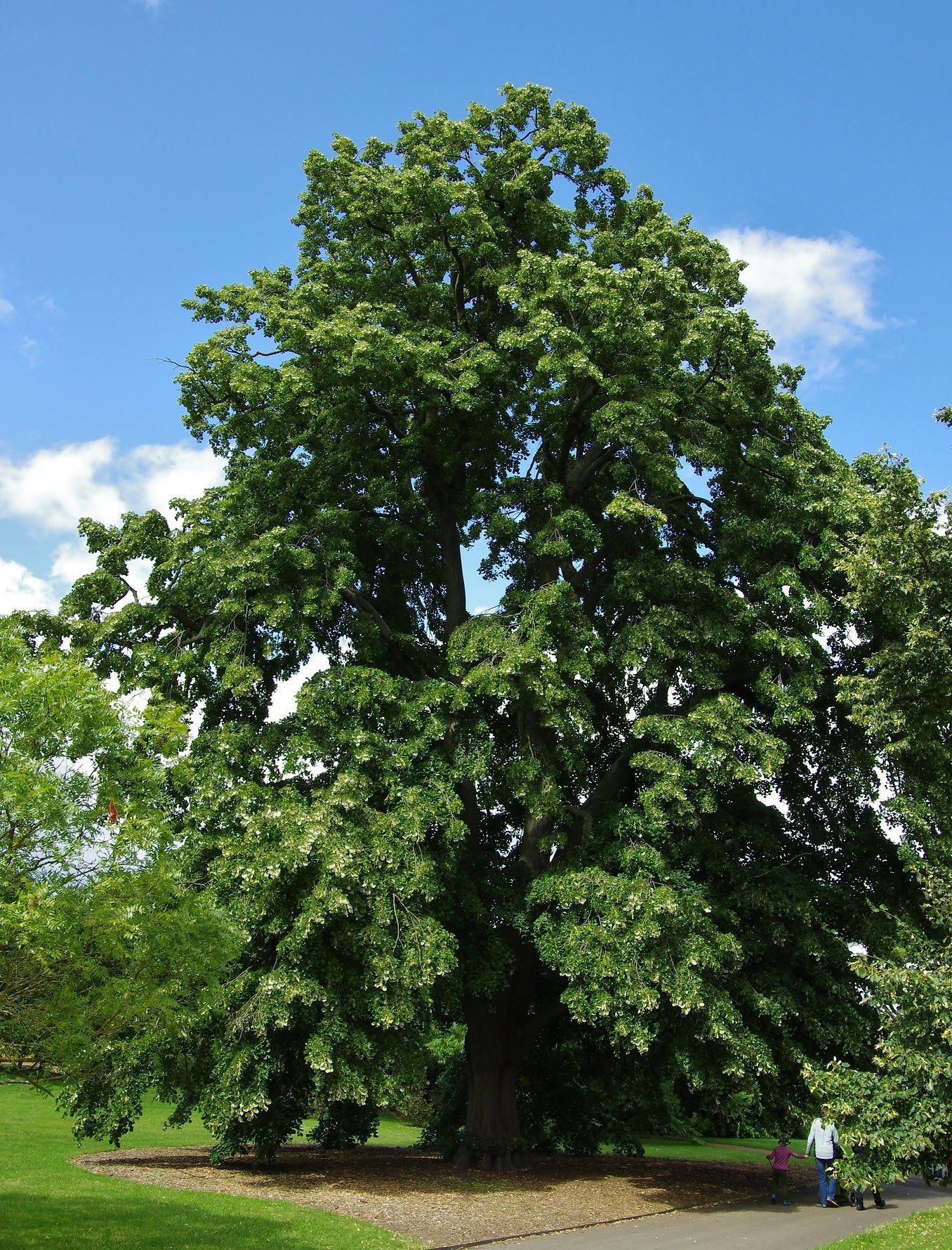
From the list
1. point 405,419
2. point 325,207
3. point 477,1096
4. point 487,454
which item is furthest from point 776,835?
Result: point 325,207

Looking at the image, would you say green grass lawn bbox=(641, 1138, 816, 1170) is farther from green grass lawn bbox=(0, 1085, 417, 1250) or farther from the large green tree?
green grass lawn bbox=(0, 1085, 417, 1250)

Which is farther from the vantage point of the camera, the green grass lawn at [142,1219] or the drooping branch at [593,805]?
the drooping branch at [593,805]

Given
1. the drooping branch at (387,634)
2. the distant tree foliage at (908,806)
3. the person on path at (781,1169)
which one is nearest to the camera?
the distant tree foliage at (908,806)

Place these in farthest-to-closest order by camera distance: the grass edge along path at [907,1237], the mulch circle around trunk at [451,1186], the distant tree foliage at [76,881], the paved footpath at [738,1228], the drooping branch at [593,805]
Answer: the drooping branch at [593,805] → the mulch circle around trunk at [451,1186] → the paved footpath at [738,1228] → the grass edge along path at [907,1237] → the distant tree foliage at [76,881]

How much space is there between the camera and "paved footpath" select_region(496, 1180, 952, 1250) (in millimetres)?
12961

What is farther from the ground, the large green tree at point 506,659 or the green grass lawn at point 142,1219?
the large green tree at point 506,659

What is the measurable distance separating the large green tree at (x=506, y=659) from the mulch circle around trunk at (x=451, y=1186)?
1.09 m

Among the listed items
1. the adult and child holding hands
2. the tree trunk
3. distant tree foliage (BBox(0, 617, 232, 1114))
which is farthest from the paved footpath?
distant tree foliage (BBox(0, 617, 232, 1114))

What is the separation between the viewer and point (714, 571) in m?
18.6

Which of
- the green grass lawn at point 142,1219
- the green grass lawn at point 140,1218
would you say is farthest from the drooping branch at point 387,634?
the green grass lawn at point 142,1219

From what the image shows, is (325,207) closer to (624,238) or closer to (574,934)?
(624,238)

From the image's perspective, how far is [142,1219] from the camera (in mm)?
12570

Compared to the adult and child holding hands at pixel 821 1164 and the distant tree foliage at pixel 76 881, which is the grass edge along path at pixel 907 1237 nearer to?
the adult and child holding hands at pixel 821 1164

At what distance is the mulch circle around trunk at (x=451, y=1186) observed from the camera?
14.2m
